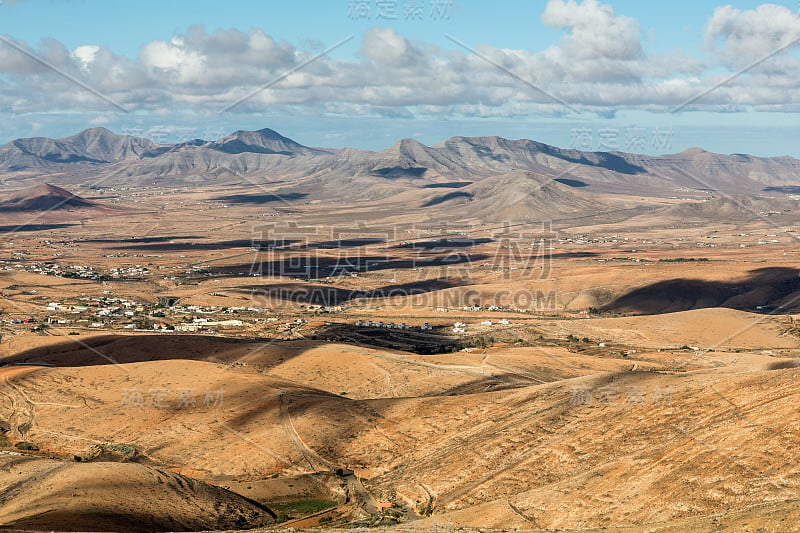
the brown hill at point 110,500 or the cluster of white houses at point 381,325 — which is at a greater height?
the brown hill at point 110,500

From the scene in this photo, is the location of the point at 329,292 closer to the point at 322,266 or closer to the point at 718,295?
the point at 322,266

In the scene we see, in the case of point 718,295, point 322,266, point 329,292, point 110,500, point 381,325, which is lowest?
point 381,325

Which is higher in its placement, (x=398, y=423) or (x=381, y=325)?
(x=398, y=423)

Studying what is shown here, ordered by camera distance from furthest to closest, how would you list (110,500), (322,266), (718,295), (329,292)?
1. (322,266)
2. (329,292)
3. (718,295)
4. (110,500)

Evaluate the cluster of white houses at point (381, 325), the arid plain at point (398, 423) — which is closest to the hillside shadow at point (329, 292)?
the arid plain at point (398, 423)

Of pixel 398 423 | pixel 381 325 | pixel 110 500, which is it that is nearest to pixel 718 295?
pixel 381 325

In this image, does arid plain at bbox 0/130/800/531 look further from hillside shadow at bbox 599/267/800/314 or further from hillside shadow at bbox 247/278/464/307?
hillside shadow at bbox 599/267/800/314

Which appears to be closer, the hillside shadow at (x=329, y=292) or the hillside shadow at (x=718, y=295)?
the hillside shadow at (x=718, y=295)

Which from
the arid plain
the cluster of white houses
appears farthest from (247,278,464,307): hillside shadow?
the cluster of white houses

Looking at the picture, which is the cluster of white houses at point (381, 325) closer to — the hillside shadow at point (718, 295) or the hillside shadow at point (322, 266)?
the hillside shadow at point (718, 295)
